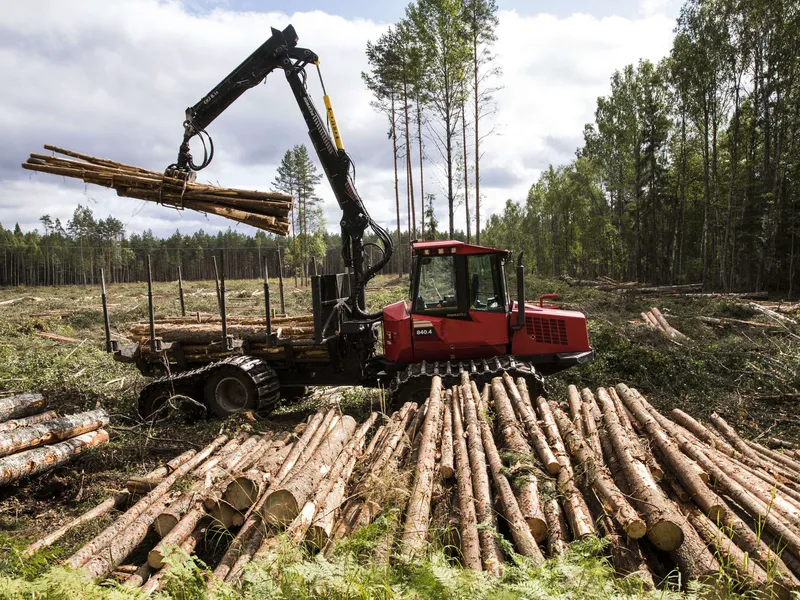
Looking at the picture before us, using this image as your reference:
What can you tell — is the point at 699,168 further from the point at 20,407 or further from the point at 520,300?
the point at 20,407

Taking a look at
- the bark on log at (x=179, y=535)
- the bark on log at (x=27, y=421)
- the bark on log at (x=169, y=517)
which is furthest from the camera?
the bark on log at (x=27, y=421)

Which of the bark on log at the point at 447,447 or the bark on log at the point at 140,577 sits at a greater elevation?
the bark on log at the point at 447,447

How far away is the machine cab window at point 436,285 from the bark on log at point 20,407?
6068mm

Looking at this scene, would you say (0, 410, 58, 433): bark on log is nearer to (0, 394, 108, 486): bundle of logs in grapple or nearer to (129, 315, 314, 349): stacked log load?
(0, 394, 108, 486): bundle of logs in grapple

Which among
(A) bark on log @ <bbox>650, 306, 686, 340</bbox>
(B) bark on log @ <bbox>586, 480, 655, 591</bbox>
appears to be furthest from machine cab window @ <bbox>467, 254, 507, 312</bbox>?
(A) bark on log @ <bbox>650, 306, 686, 340</bbox>

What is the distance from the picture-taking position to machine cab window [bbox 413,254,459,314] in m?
8.02

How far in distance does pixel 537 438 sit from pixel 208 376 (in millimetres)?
5882

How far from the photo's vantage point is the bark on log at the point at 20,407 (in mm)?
7355

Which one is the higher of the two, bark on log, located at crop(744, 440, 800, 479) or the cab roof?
the cab roof

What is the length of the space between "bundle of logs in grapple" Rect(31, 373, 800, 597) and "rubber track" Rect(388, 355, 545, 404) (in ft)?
5.43

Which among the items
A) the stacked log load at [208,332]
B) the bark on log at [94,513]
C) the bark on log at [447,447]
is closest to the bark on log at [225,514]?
the bark on log at [94,513]

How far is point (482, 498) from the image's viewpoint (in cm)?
408

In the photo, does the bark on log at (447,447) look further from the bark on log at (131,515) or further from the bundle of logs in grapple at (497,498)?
the bark on log at (131,515)

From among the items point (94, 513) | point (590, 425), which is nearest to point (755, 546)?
point (590, 425)
